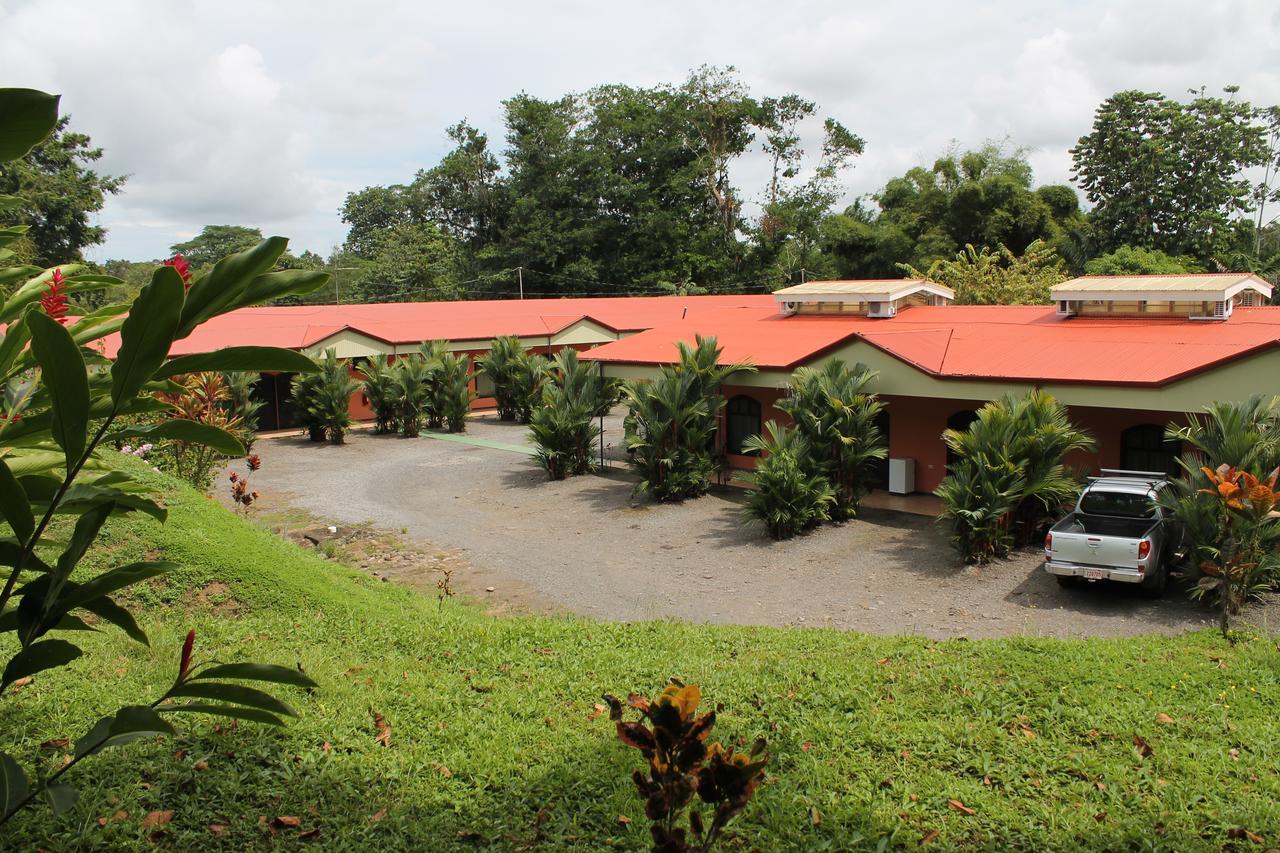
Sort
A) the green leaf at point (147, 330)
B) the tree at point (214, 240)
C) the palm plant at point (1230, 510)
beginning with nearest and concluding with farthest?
the green leaf at point (147, 330) < the palm plant at point (1230, 510) < the tree at point (214, 240)

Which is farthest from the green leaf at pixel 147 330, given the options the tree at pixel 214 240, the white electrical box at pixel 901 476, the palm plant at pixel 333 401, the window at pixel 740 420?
the tree at pixel 214 240

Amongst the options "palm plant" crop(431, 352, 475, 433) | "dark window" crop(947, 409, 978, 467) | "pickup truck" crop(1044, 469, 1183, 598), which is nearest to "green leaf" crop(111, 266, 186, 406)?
"pickup truck" crop(1044, 469, 1183, 598)

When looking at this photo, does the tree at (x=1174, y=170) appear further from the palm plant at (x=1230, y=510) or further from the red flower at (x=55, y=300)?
the red flower at (x=55, y=300)

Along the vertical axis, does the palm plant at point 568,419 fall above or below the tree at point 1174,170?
below

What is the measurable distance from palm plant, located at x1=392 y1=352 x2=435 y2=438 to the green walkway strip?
1.82 feet

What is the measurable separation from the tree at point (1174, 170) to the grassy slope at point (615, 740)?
35.6 m

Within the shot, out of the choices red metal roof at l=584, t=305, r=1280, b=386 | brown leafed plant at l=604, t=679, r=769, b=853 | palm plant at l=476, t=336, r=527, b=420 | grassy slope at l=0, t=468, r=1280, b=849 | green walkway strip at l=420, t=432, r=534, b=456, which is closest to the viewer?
brown leafed plant at l=604, t=679, r=769, b=853

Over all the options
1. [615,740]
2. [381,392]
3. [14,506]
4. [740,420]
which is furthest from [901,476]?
[14,506]

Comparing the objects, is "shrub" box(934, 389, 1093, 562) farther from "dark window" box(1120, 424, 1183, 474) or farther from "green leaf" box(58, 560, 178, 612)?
"green leaf" box(58, 560, 178, 612)

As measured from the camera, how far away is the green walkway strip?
26094 mm

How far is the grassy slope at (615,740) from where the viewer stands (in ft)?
16.2

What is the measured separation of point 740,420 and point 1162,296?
8.69 metres

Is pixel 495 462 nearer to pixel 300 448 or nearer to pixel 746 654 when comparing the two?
pixel 300 448

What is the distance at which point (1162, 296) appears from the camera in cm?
1820
